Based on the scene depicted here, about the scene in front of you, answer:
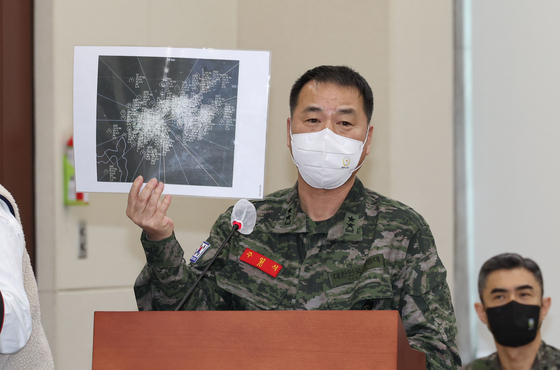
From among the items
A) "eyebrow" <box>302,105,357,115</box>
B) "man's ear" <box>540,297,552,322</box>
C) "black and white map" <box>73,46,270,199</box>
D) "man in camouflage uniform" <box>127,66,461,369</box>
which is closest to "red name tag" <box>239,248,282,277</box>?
"man in camouflage uniform" <box>127,66,461,369</box>

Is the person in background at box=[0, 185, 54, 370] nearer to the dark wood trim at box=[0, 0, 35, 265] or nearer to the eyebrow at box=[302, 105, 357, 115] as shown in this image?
the eyebrow at box=[302, 105, 357, 115]

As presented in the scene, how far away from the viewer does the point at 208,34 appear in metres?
2.89

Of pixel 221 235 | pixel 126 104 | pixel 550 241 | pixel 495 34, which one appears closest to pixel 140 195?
pixel 126 104

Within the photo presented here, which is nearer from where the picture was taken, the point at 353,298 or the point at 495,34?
the point at 353,298

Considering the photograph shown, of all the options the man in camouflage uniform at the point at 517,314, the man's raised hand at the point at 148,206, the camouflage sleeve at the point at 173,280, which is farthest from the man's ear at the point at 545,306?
the man's raised hand at the point at 148,206

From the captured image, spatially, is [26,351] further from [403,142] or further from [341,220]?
[403,142]

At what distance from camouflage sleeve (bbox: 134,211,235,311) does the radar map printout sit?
0.57 ft

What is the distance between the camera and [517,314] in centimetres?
221

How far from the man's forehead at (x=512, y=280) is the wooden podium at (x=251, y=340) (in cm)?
136

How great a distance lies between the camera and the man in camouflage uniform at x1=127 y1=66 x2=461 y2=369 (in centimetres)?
144

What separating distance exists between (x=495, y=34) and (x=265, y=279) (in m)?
1.86

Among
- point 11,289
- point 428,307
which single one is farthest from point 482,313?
point 11,289

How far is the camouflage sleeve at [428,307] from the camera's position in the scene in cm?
134

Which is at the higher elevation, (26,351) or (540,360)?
(26,351)
